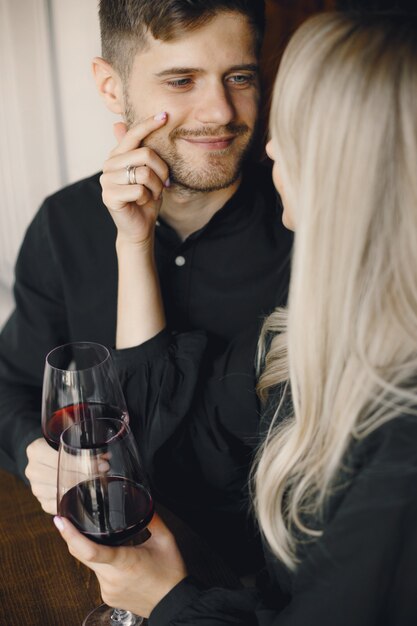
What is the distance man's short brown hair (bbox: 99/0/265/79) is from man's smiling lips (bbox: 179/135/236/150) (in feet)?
0.72

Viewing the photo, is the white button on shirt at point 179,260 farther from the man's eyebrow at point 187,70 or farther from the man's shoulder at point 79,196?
the man's eyebrow at point 187,70

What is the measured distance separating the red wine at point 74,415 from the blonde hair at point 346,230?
10.8 inches

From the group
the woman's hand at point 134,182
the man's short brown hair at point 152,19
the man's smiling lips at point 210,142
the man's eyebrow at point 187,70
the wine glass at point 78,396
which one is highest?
the man's short brown hair at point 152,19

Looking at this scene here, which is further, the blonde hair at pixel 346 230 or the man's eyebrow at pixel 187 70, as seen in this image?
the man's eyebrow at pixel 187 70

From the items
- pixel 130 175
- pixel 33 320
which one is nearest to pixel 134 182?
pixel 130 175

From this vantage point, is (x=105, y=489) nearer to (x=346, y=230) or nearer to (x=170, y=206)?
(x=346, y=230)

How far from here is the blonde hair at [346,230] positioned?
748mm

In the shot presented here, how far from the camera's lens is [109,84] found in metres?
1.60

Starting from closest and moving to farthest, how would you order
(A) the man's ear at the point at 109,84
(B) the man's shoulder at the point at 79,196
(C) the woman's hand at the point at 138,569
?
(C) the woman's hand at the point at 138,569 → (A) the man's ear at the point at 109,84 → (B) the man's shoulder at the point at 79,196

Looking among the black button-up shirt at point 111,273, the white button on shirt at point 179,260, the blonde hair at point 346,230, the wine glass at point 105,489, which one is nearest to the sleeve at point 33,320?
the black button-up shirt at point 111,273

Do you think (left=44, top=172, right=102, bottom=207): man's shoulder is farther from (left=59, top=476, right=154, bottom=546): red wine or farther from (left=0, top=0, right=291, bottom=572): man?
(left=59, top=476, right=154, bottom=546): red wine

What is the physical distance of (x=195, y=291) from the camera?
64.9 inches

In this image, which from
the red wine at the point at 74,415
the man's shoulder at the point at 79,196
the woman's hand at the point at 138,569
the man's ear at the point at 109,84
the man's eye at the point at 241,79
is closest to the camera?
the woman's hand at the point at 138,569

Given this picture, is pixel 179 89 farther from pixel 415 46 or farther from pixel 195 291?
pixel 415 46
